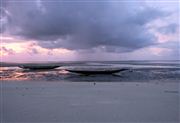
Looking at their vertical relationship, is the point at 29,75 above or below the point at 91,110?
above

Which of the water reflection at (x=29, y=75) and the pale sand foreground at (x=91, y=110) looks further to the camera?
the water reflection at (x=29, y=75)

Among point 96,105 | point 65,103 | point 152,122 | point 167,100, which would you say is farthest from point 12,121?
point 167,100

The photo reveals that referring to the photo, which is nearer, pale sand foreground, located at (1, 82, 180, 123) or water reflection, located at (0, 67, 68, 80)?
pale sand foreground, located at (1, 82, 180, 123)

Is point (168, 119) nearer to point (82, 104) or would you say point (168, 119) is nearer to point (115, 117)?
point (115, 117)

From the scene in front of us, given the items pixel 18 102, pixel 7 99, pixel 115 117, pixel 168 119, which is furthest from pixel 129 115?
pixel 7 99

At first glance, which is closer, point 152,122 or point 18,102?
point 152,122

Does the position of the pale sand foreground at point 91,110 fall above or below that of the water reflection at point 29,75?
below

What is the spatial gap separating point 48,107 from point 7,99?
1.85 metres

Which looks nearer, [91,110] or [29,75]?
[91,110]


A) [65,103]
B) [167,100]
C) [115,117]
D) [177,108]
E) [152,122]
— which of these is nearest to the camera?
[152,122]

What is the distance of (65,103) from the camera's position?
607 cm

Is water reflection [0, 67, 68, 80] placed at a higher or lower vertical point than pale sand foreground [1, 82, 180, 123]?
higher

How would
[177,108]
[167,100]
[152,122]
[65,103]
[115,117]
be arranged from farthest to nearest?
[167,100] < [65,103] < [177,108] < [115,117] < [152,122]

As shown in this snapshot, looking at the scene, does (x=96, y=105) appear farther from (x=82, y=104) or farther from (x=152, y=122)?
(x=152, y=122)
